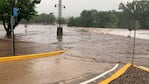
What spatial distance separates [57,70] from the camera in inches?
521

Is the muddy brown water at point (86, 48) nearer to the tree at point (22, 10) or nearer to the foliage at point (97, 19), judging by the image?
the tree at point (22, 10)

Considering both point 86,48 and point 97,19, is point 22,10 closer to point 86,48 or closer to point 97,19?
point 86,48

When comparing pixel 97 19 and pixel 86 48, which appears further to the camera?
pixel 97 19

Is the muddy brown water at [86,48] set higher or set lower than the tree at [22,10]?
lower

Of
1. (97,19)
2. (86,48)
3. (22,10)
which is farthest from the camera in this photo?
(97,19)

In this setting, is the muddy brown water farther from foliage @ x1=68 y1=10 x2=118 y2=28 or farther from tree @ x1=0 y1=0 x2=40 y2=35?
foliage @ x1=68 y1=10 x2=118 y2=28

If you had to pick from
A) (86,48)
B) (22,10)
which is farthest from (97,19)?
(86,48)

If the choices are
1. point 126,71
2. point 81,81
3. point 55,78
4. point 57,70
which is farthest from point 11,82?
point 126,71

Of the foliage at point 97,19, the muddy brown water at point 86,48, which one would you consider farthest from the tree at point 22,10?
the foliage at point 97,19

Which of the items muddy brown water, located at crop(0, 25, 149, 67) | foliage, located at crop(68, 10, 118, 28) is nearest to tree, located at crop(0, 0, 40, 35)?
muddy brown water, located at crop(0, 25, 149, 67)

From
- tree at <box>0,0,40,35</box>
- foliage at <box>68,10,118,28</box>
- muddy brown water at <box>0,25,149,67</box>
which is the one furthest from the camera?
foliage at <box>68,10,118,28</box>

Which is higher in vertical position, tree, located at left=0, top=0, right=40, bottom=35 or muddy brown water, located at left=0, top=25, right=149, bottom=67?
→ tree, located at left=0, top=0, right=40, bottom=35

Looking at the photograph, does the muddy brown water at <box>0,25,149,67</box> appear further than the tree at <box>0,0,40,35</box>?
No

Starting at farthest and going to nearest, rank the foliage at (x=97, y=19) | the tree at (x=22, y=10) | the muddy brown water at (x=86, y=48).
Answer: the foliage at (x=97, y=19) < the tree at (x=22, y=10) < the muddy brown water at (x=86, y=48)
